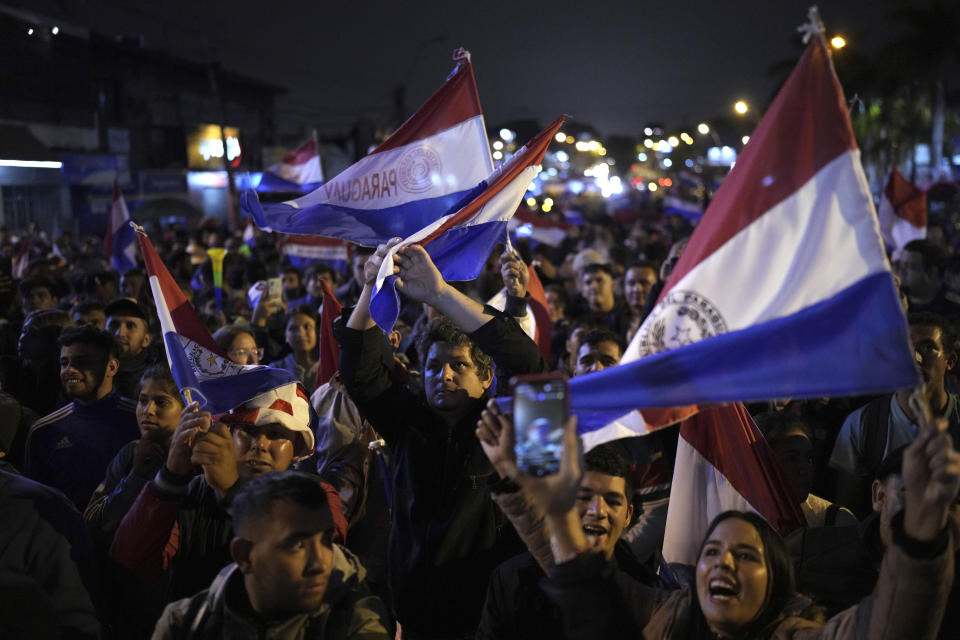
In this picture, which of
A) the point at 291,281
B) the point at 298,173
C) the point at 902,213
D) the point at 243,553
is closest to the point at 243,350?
the point at 243,553

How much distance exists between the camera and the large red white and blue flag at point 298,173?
12258 millimetres

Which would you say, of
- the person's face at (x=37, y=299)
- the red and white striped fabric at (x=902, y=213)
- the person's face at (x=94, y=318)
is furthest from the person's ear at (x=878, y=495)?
the red and white striped fabric at (x=902, y=213)

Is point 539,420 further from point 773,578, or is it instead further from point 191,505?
point 191,505

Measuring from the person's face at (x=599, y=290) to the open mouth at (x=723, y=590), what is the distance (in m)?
6.49

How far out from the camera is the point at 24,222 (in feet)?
116

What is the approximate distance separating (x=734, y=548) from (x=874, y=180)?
6195 centimetres

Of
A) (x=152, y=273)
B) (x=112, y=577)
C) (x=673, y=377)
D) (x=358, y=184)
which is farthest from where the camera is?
(x=358, y=184)

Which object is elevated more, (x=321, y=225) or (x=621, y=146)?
(x=621, y=146)

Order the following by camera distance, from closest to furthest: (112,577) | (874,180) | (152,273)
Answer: (112,577), (152,273), (874,180)

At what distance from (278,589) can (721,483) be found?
6.48 feet

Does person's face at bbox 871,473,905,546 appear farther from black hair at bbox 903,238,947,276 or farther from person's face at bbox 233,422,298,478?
black hair at bbox 903,238,947,276

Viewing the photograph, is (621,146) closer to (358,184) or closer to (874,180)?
(874,180)

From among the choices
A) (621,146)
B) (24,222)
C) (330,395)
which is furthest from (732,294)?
(621,146)

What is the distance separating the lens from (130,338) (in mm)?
7141
